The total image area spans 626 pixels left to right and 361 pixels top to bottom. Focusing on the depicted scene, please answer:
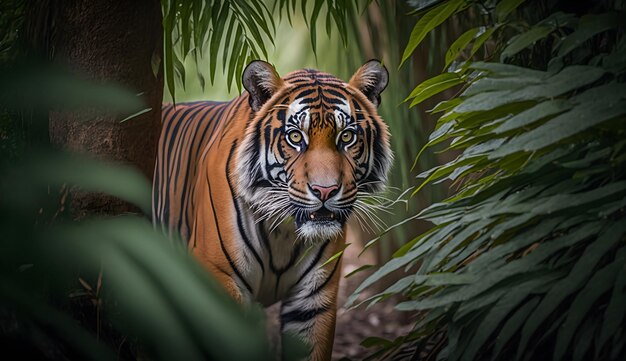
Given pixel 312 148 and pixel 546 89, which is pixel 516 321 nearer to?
pixel 546 89

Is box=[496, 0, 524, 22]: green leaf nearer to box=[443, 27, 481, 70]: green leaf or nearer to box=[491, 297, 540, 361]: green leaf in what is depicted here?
box=[443, 27, 481, 70]: green leaf

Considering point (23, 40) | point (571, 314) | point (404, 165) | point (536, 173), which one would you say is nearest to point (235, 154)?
point (404, 165)

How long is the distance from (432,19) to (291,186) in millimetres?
674

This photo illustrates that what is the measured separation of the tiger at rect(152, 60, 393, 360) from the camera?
1.70 m

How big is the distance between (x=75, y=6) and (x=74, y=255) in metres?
0.85

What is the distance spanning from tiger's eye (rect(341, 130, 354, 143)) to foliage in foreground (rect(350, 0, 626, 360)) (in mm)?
636

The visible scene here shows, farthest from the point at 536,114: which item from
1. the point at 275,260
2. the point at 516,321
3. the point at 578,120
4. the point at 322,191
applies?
the point at 275,260

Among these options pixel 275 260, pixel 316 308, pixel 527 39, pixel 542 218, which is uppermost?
pixel 527 39

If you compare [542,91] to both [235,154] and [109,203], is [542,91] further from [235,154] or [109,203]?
[235,154]

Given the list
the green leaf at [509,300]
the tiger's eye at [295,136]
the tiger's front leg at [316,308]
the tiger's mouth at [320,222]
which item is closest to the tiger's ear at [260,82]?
the tiger's eye at [295,136]

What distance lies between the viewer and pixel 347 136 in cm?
176

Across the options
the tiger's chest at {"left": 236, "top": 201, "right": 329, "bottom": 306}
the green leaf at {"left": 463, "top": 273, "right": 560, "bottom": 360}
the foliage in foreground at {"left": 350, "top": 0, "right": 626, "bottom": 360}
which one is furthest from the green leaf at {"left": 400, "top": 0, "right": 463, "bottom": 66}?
the tiger's chest at {"left": 236, "top": 201, "right": 329, "bottom": 306}

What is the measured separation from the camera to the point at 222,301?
0.35 metres

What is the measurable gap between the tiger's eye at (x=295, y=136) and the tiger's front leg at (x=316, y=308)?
305 millimetres
